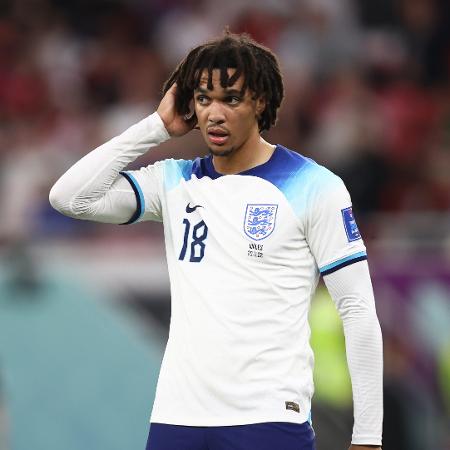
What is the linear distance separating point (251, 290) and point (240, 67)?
762mm

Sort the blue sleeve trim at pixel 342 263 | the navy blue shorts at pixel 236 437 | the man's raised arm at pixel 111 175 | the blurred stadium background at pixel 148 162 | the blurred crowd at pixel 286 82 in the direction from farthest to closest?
the blurred crowd at pixel 286 82 → the blurred stadium background at pixel 148 162 → the man's raised arm at pixel 111 175 → the blue sleeve trim at pixel 342 263 → the navy blue shorts at pixel 236 437

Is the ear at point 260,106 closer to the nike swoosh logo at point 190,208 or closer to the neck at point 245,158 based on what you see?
the neck at point 245,158

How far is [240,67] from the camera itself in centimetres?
451

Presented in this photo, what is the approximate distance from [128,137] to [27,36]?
7244mm

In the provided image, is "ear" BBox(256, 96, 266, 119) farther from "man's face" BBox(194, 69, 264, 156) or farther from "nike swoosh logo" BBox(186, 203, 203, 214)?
"nike swoosh logo" BBox(186, 203, 203, 214)

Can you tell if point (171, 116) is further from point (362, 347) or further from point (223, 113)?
point (362, 347)

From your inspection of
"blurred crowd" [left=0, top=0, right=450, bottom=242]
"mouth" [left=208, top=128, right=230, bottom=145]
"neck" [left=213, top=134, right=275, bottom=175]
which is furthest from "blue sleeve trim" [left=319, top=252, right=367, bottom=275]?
"blurred crowd" [left=0, top=0, right=450, bottom=242]

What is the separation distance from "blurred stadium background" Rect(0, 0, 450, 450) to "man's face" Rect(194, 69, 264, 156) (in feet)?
11.7

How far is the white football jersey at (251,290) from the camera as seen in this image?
435 centimetres

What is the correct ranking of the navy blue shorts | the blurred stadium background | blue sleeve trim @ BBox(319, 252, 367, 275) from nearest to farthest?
1. the navy blue shorts
2. blue sleeve trim @ BBox(319, 252, 367, 275)
3. the blurred stadium background

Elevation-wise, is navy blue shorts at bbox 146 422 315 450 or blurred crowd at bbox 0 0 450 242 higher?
blurred crowd at bbox 0 0 450 242

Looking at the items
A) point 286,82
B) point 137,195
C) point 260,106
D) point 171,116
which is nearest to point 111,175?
point 137,195

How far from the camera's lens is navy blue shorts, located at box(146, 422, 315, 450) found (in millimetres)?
4297

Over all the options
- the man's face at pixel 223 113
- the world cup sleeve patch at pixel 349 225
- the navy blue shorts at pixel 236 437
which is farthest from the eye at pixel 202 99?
the navy blue shorts at pixel 236 437
